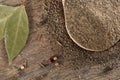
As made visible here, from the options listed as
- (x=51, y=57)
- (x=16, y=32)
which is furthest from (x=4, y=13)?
(x=51, y=57)

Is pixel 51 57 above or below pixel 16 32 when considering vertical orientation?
below

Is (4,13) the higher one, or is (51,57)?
(4,13)

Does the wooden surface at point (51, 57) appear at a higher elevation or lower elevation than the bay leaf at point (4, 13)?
lower

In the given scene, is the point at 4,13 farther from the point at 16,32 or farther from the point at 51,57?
the point at 51,57

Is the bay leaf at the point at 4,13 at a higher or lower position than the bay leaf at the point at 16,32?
higher
